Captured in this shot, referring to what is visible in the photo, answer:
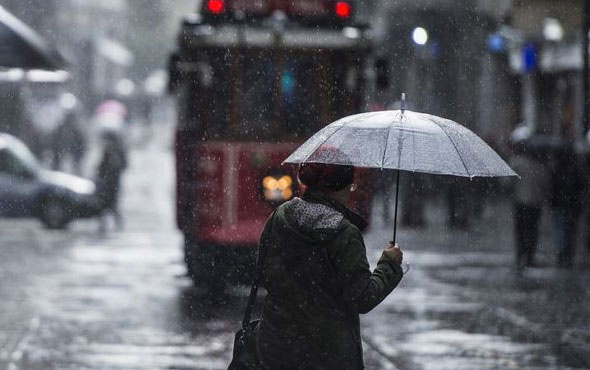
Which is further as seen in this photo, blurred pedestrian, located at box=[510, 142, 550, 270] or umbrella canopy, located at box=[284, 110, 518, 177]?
blurred pedestrian, located at box=[510, 142, 550, 270]

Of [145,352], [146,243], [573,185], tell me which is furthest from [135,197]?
[145,352]

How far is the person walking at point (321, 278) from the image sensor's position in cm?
579

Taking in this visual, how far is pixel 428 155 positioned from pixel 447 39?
3583 cm

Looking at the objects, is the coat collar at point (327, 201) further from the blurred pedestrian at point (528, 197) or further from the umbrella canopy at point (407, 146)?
the blurred pedestrian at point (528, 197)

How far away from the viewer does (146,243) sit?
21.9 metres

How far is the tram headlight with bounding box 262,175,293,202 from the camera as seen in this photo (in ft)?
52.1

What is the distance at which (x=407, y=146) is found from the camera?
246 inches

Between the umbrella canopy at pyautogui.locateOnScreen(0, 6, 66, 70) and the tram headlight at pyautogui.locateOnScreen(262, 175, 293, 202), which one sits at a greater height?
the umbrella canopy at pyautogui.locateOnScreen(0, 6, 66, 70)

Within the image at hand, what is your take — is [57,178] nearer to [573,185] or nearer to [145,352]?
[573,185]

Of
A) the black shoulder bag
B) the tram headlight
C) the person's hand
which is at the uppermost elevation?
the person's hand

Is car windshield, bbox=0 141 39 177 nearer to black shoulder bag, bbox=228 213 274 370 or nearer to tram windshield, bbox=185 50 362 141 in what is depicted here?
tram windshield, bbox=185 50 362 141

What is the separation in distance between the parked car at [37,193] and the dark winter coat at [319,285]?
1935cm

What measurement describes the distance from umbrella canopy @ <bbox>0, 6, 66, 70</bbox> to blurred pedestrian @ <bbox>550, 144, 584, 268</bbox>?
8037mm

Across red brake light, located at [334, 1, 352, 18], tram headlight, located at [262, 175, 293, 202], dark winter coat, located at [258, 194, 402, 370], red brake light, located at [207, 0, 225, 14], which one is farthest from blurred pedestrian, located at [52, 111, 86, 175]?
dark winter coat, located at [258, 194, 402, 370]
